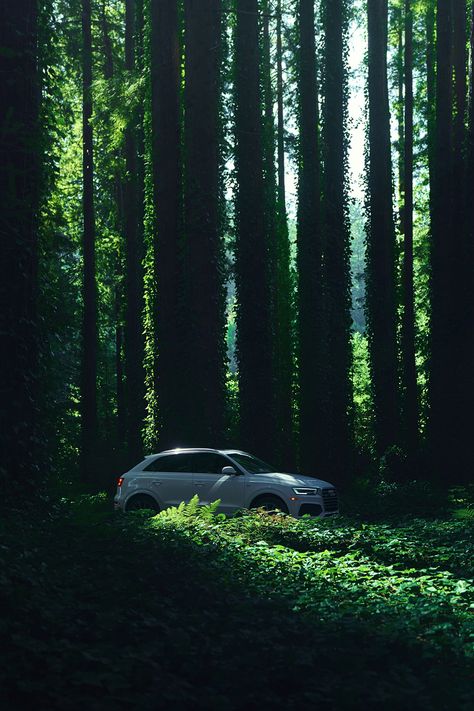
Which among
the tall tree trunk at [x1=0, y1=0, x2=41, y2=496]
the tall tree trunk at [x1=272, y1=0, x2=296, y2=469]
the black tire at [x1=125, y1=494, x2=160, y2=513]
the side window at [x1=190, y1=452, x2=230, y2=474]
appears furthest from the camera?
the tall tree trunk at [x1=272, y1=0, x2=296, y2=469]

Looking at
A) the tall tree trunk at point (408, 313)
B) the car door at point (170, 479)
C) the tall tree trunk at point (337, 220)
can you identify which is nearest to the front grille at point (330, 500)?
the car door at point (170, 479)

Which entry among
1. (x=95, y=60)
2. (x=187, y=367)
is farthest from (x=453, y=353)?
(x=95, y=60)

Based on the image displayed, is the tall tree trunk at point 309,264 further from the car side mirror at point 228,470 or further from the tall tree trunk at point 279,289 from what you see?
the car side mirror at point 228,470

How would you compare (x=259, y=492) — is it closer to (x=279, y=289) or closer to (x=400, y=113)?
A: (x=279, y=289)

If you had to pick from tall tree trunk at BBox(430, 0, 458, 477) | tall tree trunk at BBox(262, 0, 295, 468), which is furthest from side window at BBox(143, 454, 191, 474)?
tall tree trunk at BBox(262, 0, 295, 468)

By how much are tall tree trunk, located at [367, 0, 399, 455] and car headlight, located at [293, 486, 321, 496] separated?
11224mm

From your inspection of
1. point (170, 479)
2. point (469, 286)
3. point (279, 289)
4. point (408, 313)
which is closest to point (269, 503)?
point (170, 479)

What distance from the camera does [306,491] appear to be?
1636cm

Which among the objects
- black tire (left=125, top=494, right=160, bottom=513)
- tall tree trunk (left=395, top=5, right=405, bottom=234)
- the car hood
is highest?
tall tree trunk (left=395, top=5, right=405, bottom=234)

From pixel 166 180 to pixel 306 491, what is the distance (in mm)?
8945

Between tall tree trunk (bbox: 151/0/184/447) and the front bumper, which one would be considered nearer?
the front bumper

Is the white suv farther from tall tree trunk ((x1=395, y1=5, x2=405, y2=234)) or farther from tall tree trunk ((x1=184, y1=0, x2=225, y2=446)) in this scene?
tall tree trunk ((x1=395, y1=5, x2=405, y2=234))

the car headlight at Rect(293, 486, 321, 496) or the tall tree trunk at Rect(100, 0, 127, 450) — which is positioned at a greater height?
the tall tree trunk at Rect(100, 0, 127, 450)

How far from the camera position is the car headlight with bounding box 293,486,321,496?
16.3 metres
